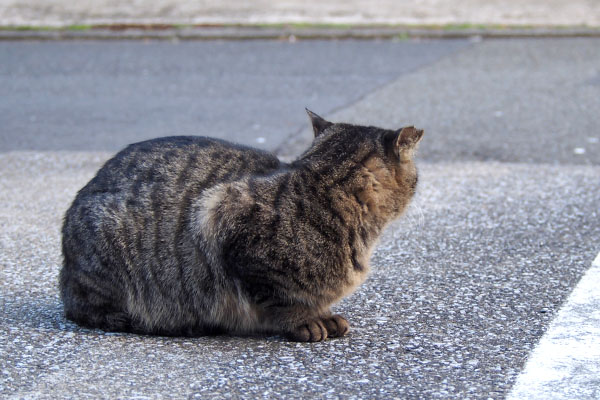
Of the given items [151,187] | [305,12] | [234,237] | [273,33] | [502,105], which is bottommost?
[234,237]

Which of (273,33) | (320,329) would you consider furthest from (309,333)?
(273,33)

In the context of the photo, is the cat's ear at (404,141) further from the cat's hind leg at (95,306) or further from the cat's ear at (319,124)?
the cat's hind leg at (95,306)

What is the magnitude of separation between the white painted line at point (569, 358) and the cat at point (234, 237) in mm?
782

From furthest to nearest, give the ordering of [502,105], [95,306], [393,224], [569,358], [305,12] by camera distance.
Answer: [305,12] → [502,105] → [393,224] → [95,306] → [569,358]

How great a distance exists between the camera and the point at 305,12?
11.6m

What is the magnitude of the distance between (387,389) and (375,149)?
104cm

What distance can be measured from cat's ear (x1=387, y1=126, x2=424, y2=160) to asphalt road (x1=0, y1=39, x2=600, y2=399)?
317mm

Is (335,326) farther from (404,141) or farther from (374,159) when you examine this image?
(404,141)

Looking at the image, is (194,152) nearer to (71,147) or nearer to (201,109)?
(71,147)

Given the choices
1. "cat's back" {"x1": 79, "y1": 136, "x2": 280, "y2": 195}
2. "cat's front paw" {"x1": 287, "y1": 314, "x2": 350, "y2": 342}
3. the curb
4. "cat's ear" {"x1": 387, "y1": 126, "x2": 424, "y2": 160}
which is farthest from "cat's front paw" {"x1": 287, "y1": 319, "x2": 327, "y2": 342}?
the curb

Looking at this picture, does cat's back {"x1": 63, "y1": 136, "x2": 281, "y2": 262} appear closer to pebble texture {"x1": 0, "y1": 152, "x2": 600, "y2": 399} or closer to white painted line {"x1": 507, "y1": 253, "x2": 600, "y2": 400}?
pebble texture {"x1": 0, "y1": 152, "x2": 600, "y2": 399}

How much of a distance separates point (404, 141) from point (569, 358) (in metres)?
1.07

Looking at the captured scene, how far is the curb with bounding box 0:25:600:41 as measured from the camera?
1058cm

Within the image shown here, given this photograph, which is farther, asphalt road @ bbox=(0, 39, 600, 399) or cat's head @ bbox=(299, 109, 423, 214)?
cat's head @ bbox=(299, 109, 423, 214)
